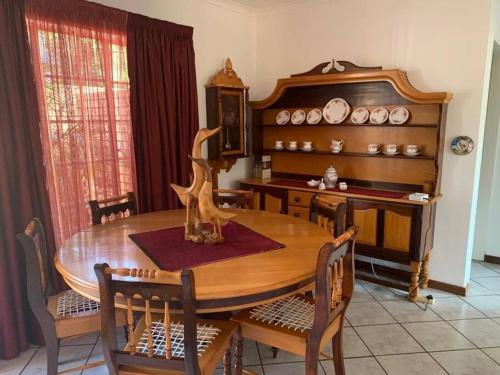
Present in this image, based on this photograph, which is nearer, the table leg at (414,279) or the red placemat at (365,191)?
the table leg at (414,279)

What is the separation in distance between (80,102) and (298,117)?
207cm

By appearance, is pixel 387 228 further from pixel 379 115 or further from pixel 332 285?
pixel 332 285

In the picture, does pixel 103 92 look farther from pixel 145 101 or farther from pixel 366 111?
pixel 366 111

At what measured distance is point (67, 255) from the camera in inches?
71.8

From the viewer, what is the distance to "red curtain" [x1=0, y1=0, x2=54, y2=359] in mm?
2186

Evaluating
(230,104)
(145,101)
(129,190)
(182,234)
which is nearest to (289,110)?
(230,104)

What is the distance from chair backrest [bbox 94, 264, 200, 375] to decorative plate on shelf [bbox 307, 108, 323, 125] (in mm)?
2666

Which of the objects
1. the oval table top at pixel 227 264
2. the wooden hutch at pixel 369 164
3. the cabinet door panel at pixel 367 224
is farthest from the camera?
the cabinet door panel at pixel 367 224

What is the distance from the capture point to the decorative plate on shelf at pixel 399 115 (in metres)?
3.22

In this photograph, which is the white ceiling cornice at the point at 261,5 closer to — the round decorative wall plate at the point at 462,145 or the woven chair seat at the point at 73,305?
the round decorative wall plate at the point at 462,145

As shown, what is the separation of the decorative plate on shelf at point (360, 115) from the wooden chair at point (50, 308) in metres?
2.59

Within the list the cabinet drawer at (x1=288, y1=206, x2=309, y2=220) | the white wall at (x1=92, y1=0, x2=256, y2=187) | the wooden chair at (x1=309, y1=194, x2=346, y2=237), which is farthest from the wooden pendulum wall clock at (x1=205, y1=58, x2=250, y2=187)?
the wooden chair at (x1=309, y1=194, x2=346, y2=237)

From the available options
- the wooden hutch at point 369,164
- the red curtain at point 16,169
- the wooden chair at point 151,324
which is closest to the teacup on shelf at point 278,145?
the wooden hutch at point 369,164

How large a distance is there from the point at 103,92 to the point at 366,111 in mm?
2235
